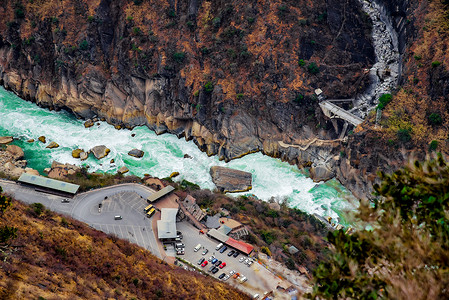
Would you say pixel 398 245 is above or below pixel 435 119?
above

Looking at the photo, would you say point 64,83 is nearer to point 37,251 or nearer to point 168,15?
point 168,15

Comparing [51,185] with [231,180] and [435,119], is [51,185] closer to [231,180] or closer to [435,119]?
[231,180]

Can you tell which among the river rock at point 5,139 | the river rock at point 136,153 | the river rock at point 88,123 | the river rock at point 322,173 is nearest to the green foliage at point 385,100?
the river rock at point 322,173

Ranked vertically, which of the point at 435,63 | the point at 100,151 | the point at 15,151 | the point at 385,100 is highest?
the point at 435,63

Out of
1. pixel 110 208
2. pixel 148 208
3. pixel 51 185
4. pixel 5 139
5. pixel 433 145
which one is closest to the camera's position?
pixel 110 208

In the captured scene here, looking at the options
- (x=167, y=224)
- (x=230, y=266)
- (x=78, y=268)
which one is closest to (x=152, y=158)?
(x=167, y=224)

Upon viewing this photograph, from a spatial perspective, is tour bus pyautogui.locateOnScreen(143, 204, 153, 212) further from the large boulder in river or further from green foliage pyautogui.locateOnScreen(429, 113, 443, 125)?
green foliage pyautogui.locateOnScreen(429, 113, 443, 125)

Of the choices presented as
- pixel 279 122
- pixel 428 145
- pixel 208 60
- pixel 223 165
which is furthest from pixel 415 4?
pixel 223 165

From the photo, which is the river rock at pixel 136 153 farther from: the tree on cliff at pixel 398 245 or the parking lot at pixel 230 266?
the tree on cliff at pixel 398 245
